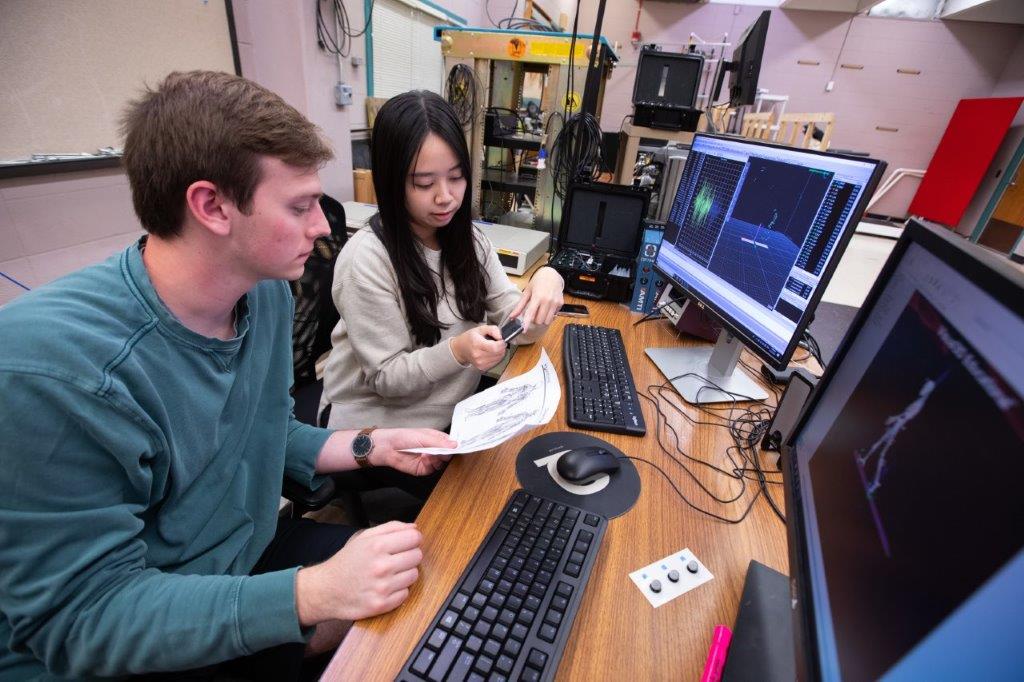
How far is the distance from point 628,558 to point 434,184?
0.88 meters

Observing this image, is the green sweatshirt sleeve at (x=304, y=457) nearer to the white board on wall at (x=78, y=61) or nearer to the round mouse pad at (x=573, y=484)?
the round mouse pad at (x=573, y=484)

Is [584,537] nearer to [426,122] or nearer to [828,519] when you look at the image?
[828,519]

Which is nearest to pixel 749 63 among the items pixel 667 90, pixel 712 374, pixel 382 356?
pixel 667 90

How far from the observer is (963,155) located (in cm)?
591

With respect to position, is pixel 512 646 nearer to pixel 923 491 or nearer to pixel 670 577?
pixel 670 577

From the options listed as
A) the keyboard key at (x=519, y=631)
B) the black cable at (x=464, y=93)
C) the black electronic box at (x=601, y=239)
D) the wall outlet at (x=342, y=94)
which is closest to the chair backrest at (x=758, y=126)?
the black cable at (x=464, y=93)

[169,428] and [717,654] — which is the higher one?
[169,428]

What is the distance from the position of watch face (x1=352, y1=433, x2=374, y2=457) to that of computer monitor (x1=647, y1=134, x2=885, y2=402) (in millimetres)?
707

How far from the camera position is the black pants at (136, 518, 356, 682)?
0.73 meters

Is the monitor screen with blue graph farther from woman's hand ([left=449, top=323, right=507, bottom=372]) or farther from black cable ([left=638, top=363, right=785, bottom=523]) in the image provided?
woman's hand ([left=449, top=323, right=507, bottom=372])

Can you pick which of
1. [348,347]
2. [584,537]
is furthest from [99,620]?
[348,347]

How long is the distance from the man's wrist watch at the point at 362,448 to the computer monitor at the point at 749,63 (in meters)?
1.78

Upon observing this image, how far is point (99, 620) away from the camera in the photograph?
501 mm

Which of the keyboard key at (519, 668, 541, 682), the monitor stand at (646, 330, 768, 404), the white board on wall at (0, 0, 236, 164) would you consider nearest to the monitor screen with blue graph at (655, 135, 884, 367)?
the monitor stand at (646, 330, 768, 404)
